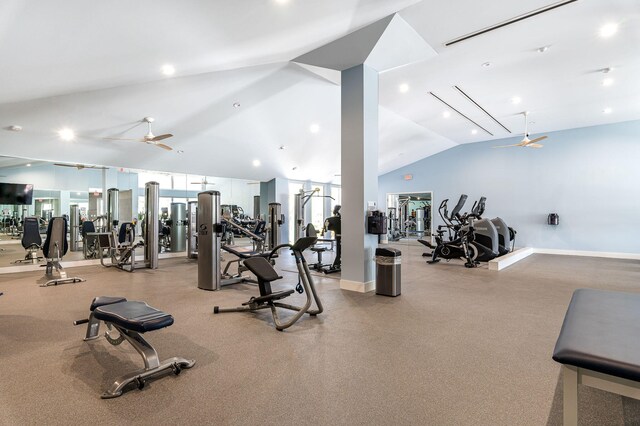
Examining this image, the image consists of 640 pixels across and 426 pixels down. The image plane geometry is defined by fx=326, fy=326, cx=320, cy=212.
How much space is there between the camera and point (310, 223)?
5.80 m

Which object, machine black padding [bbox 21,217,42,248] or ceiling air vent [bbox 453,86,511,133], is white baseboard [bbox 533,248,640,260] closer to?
ceiling air vent [bbox 453,86,511,133]

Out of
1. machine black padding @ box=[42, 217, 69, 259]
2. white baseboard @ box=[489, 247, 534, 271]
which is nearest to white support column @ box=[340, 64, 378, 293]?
white baseboard @ box=[489, 247, 534, 271]

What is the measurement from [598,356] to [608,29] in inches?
215

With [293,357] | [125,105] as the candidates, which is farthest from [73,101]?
[293,357]

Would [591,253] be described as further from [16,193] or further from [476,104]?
[16,193]

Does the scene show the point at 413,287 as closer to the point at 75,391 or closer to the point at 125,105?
the point at 75,391

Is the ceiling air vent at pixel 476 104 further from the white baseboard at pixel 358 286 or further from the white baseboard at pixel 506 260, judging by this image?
the white baseboard at pixel 358 286

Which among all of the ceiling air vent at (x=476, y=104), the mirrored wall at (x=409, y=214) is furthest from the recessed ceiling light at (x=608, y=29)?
the mirrored wall at (x=409, y=214)

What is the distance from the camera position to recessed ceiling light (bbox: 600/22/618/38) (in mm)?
4488

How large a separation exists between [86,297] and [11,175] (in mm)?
4884

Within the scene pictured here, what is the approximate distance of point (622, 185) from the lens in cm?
918

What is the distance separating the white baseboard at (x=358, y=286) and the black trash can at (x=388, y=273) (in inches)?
8.3

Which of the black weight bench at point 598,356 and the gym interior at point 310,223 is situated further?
the gym interior at point 310,223

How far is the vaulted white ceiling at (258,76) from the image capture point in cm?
333
